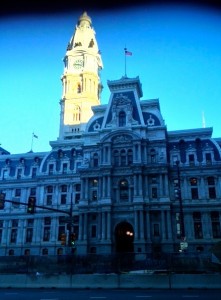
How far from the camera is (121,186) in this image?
2143 inches

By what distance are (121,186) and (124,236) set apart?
825cm

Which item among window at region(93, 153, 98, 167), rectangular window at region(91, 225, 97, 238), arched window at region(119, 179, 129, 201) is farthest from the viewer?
window at region(93, 153, 98, 167)

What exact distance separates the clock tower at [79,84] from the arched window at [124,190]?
39865mm

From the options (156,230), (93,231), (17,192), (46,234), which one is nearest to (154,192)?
(156,230)

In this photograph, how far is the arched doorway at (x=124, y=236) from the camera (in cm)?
5203

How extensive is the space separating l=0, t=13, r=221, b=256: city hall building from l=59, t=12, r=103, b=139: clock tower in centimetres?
2923

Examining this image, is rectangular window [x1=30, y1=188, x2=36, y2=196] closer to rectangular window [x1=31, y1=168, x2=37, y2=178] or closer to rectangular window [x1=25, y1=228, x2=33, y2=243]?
rectangular window [x1=31, y1=168, x2=37, y2=178]

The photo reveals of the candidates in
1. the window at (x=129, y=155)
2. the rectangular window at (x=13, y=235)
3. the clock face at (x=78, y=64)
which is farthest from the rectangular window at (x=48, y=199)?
the clock face at (x=78, y=64)

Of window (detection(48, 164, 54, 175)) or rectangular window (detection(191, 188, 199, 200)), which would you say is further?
window (detection(48, 164, 54, 175))

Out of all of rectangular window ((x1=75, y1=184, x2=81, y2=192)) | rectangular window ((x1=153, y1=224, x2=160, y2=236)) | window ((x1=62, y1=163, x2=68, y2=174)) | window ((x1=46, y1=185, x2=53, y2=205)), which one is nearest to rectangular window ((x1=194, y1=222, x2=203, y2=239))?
rectangular window ((x1=153, y1=224, x2=160, y2=236))

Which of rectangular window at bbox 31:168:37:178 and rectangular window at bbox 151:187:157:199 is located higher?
rectangular window at bbox 31:168:37:178

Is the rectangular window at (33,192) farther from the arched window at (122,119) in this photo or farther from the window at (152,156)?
the window at (152,156)

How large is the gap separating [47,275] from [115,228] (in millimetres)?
29205

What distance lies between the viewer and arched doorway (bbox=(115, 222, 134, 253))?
52028mm
